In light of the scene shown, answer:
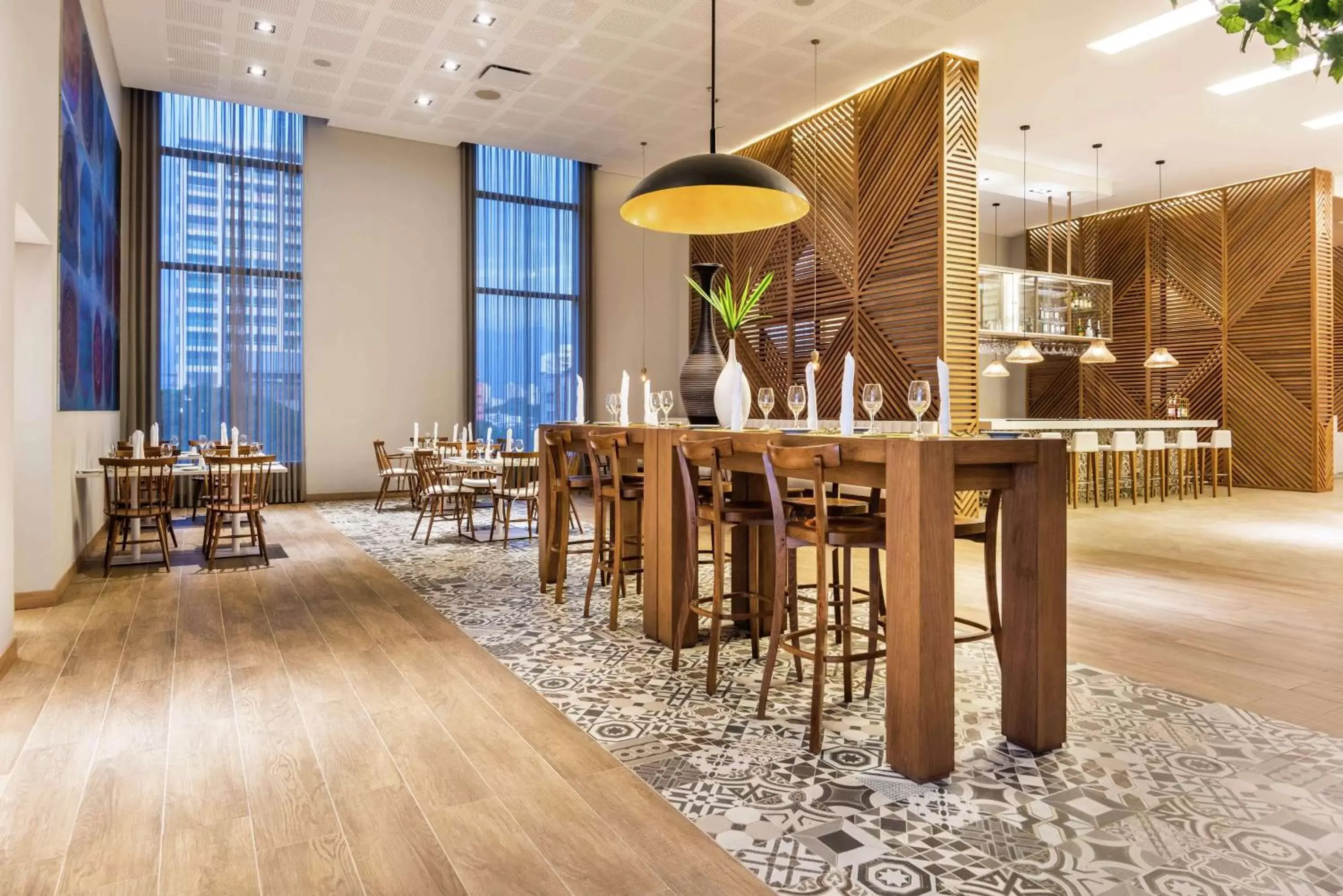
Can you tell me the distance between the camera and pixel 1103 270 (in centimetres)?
1346

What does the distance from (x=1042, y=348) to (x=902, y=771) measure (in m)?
12.3

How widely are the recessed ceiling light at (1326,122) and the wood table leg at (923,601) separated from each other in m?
10.1

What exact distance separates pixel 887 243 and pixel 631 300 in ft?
15.6

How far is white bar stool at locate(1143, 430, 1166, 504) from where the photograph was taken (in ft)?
34.1

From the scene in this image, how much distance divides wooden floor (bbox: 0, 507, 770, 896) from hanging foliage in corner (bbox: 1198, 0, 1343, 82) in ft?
5.99

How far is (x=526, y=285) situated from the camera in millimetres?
11445

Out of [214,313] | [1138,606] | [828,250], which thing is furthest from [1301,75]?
[214,313]

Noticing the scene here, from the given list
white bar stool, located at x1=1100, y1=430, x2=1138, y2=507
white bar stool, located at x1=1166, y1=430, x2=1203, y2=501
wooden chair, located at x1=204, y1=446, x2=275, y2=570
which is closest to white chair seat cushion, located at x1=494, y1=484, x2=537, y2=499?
wooden chair, located at x1=204, y1=446, x2=275, y2=570

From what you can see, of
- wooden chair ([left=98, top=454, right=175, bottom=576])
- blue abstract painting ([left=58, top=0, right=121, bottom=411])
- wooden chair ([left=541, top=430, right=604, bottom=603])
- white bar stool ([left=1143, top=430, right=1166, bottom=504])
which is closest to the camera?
wooden chair ([left=541, top=430, right=604, bottom=603])

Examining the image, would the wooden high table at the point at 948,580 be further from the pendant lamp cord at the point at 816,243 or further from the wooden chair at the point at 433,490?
the pendant lamp cord at the point at 816,243

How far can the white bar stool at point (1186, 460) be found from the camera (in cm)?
1073

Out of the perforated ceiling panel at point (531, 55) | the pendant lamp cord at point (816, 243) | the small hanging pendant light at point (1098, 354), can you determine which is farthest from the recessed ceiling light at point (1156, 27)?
the small hanging pendant light at point (1098, 354)

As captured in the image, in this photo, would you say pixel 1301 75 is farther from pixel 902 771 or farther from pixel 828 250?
pixel 902 771

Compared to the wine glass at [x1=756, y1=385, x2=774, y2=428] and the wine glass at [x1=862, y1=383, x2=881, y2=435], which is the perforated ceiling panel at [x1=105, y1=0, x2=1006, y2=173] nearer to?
the wine glass at [x1=756, y1=385, x2=774, y2=428]
